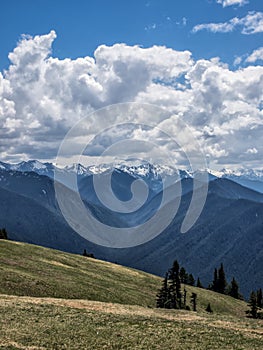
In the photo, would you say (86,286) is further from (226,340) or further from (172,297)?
(226,340)

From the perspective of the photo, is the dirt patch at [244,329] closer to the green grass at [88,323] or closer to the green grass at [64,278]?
the green grass at [88,323]

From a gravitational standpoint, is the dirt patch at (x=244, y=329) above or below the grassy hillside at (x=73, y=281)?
below

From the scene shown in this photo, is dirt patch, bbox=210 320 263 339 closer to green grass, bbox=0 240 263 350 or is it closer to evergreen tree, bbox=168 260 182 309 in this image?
green grass, bbox=0 240 263 350

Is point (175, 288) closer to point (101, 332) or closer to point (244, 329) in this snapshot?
point (244, 329)

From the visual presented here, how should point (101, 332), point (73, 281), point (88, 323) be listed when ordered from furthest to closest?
point (73, 281) < point (88, 323) < point (101, 332)

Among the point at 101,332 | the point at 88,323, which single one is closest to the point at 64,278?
the point at 88,323

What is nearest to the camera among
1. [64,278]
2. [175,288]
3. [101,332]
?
[101,332]

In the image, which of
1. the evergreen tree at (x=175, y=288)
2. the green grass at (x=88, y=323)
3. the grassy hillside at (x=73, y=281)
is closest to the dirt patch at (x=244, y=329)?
the green grass at (x=88, y=323)

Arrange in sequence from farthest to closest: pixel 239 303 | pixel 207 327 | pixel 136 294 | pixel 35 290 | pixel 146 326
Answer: pixel 239 303 → pixel 136 294 → pixel 35 290 → pixel 207 327 → pixel 146 326

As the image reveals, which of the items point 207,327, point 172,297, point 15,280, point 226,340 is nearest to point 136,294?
point 172,297

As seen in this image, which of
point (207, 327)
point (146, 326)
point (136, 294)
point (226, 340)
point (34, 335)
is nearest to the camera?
point (34, 335)

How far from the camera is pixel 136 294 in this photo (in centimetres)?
8600

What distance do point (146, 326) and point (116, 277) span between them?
64.4 meters

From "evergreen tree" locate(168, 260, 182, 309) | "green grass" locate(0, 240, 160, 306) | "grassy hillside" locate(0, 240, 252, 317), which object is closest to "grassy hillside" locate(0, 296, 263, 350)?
"green grass" locate(0, 240, 160, 306)
